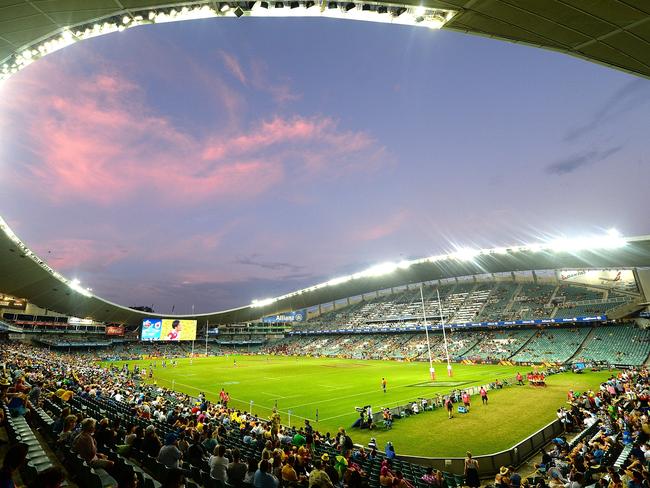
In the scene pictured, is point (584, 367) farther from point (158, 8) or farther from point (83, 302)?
point (83, 302)

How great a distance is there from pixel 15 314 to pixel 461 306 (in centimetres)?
9584

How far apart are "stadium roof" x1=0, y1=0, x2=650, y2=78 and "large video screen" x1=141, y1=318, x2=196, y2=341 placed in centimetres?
7639

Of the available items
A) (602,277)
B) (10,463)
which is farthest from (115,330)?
(602,277)

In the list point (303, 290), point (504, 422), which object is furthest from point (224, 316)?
point (504, 422)

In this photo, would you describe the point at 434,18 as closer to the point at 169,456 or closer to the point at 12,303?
the point at 169,456

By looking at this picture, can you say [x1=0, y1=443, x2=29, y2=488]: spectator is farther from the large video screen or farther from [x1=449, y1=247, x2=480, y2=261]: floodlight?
the large video screen

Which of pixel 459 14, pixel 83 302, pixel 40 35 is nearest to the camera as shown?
pixel 459 14

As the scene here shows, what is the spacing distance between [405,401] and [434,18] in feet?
87.5

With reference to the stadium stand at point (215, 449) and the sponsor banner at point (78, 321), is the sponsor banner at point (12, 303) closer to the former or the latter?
the sponsor banner at point (78, 321)

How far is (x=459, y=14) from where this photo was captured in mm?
6844

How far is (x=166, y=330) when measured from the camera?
79.6 metres

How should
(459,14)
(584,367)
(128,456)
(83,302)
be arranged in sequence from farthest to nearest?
(83,302), (584,367), (128,456), (459,14)

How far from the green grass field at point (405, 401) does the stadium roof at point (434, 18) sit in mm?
15541

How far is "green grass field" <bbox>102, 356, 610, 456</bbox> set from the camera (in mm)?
17500
